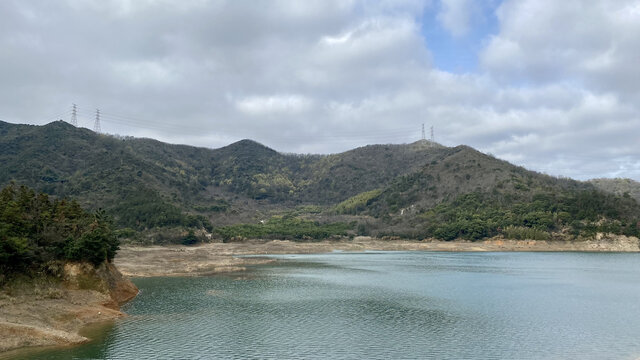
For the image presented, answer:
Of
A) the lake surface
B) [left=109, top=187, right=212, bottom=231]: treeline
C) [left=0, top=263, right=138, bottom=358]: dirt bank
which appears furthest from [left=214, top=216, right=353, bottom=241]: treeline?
[left=0, top=263, right=138, bottom=358]: dirt bank

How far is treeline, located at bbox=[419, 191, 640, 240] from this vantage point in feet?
444

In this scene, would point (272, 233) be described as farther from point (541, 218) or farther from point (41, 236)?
point (41, 236)

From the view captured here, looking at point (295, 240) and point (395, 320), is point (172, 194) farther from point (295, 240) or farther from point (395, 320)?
point (395, 320)

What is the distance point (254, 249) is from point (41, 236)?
295 feet

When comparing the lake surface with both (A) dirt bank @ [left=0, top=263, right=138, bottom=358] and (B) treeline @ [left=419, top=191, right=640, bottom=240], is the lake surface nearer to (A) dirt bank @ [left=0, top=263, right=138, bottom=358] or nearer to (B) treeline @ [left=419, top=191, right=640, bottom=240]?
(A) dirt bank @ [left=0, top=263, right=138, bottom=358]

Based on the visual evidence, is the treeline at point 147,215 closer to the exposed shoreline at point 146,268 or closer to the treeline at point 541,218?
the exposed shoreline at point 146,268

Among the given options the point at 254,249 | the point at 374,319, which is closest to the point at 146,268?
the point at 374,319

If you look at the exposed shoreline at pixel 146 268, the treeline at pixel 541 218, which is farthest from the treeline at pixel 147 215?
the treeline at pixel 541 218

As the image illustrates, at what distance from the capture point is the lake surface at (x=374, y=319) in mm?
28672

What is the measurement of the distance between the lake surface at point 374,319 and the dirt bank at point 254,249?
13.0 meters

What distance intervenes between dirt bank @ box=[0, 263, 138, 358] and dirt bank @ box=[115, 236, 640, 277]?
96.3ft

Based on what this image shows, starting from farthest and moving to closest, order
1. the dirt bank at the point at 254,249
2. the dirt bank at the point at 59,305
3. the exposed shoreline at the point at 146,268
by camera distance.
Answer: the dirt bank at the point at 254,249 < the exposed shoreline at the point at 146,268 < the dirt bank at the point at 59,305

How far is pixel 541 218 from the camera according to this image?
14338 centimetres

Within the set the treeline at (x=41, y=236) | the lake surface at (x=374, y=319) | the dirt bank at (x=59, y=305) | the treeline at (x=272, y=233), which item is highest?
the treeline at (x=41, y=236)
